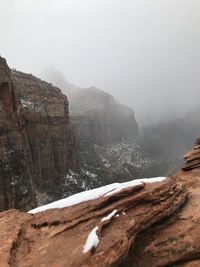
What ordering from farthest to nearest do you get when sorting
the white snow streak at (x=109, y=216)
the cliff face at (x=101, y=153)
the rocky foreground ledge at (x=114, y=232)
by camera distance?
the cliff face at (x=101, y=153)
the white snow streak at (x=109, y=216)
the rocky foreground ledge at (x=114, y=232)

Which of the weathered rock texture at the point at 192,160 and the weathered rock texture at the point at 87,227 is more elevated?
the weathered rock texture at the point at 192,160

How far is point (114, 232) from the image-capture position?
12.7 meters

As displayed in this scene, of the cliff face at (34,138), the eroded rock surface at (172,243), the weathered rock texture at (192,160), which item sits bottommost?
the eroded rock surface at (172,243)

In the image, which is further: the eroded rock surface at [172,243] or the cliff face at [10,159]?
the cliff face at [10,159]

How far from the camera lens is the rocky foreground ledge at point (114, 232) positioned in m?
12.0

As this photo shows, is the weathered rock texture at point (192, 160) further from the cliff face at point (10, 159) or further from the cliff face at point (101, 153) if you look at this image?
the cliff face at point (101, 153)

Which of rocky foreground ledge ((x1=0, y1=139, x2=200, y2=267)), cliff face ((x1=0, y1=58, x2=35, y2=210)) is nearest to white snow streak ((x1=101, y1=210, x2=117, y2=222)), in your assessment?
rocky foreground ledge ((x1=0, y1=139, x2=200, y2=267))

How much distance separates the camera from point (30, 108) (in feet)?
311

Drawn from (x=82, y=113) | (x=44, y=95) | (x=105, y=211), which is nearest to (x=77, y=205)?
(x=105, y=211)

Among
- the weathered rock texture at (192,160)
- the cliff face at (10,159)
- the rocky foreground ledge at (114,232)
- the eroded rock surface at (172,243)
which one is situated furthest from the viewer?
the cliff face at (10,159)

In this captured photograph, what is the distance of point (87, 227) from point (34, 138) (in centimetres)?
8274

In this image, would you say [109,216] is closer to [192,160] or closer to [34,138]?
[192,160]

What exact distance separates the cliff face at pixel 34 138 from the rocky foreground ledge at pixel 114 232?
140 ft

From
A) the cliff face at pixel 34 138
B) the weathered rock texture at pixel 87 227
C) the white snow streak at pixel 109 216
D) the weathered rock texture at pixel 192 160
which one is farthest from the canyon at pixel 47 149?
the white snow streak at pixel 109 216
